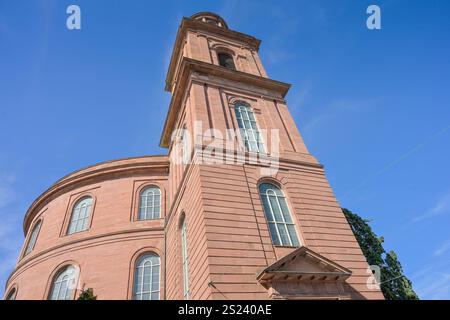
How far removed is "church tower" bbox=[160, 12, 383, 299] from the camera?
9586 mm

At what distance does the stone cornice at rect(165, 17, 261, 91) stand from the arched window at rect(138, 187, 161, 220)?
408 inches

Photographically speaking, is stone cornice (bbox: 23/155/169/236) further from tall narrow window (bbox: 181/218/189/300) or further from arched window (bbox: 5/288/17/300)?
tall narrow window (bbox: 181/218/189/300)

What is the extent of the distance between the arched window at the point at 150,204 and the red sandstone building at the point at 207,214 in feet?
0.22

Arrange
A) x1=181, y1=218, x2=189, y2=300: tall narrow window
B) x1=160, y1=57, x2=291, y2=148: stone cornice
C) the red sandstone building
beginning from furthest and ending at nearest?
x1=160, y1=57, x2=291, y2=148: stone cornice < x1=181, y1=218, x2=189, y2=300: tall narrow window < the red sandstone building

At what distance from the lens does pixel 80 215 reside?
63.9ft

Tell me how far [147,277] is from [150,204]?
4.65 metres

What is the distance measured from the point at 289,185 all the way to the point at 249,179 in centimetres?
194

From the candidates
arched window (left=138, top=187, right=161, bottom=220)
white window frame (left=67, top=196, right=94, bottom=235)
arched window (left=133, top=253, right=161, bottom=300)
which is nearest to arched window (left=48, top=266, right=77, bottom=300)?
white window frame (left=67, top=196, right=94, bottom=235)

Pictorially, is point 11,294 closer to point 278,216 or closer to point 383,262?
point 278,216

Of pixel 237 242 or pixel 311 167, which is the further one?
pixel 311 167

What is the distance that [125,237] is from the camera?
1739cm
